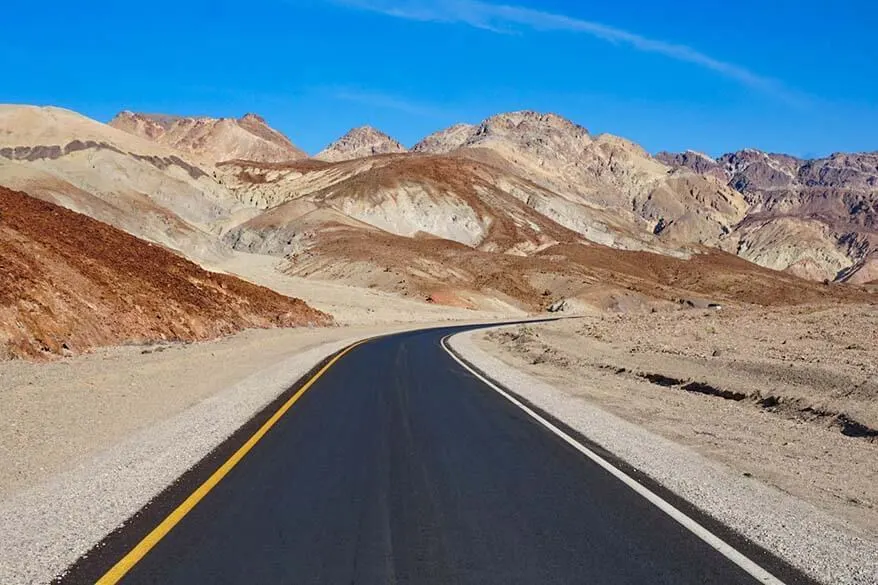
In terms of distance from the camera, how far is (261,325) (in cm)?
4512

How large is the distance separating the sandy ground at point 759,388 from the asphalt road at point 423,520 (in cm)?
222

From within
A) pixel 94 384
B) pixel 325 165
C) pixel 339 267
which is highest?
pixel 325 165

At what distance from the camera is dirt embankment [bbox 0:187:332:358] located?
22.8 meters

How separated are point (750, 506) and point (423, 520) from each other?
3410 mm

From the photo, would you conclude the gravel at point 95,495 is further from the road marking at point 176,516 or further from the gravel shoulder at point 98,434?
the road marking at point 176,516

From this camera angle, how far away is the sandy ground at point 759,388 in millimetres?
9711

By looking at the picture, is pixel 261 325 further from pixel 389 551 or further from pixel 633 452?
pixel 389 551

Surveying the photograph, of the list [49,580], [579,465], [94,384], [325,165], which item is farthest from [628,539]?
[325,165]

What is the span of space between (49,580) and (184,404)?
9386mm

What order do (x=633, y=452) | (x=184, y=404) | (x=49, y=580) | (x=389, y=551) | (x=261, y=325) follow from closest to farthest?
(x=49, y=580) < (x=389, y=551) < (x=633, y=452) < (x=184, y=404) < (x=261, y=325)

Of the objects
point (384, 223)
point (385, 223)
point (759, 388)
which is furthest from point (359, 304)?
point (385, 223)

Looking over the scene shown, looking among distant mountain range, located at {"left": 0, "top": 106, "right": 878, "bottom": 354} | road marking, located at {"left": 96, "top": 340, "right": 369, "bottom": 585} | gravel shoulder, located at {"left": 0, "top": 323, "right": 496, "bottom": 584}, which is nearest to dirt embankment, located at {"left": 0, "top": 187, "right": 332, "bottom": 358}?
gravel shoulder, located at {"left": 0, "top": 323, "right": 496, "bottom": 584}

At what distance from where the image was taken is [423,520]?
22.7ft

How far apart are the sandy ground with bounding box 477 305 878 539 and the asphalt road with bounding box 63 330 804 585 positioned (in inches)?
87.5
